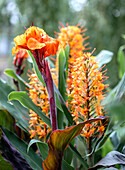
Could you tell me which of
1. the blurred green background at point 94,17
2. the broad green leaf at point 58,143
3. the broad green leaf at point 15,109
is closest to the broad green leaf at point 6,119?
the broad green leaf at point 15,109

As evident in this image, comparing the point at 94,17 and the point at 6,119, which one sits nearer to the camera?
the point at 6,119

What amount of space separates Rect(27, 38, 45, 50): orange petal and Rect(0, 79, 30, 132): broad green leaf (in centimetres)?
17

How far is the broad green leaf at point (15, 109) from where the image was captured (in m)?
0.43

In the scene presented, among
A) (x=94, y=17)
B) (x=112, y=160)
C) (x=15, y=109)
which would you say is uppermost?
(x=94, y=17)

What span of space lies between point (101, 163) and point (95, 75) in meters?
0.13

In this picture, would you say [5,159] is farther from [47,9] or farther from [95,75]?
[47,9]

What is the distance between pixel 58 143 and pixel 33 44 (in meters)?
0.15

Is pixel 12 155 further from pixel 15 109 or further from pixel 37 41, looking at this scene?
pixel 37 41

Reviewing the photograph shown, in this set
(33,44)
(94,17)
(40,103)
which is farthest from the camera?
(94,17)

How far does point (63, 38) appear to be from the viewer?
18.7 inches

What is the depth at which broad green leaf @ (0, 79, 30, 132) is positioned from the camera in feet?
1.39

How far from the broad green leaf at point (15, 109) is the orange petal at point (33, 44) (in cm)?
17

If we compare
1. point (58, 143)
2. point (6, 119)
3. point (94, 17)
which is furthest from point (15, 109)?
point (94, 17)

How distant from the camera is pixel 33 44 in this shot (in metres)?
0.28
